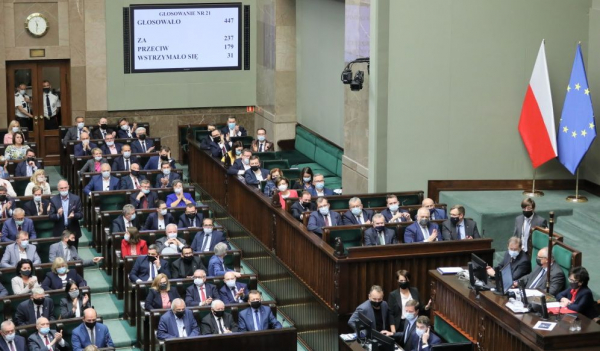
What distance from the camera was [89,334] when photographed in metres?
11.4

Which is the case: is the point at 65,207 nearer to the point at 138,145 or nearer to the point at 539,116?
the point at 138,145

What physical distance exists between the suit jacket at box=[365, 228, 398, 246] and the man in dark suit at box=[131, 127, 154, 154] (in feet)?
20.5

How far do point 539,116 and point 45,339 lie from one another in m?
7.37

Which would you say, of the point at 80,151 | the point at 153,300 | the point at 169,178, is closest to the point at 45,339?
the point at 153,300

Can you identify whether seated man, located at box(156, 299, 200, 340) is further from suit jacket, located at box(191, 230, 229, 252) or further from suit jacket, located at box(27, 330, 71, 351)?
suit jacket, located at box(191, 230, 229, 252)

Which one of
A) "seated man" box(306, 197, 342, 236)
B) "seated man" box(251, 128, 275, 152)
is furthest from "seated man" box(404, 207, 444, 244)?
"seated man" box(251, 128, 275, 152)

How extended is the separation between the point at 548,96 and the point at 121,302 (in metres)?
6.23

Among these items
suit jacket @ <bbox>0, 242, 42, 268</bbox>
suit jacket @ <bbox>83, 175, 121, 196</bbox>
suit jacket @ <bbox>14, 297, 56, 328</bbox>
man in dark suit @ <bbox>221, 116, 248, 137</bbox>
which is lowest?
suit jacket @ <bbox>14, 297, 56, 328</bbox>

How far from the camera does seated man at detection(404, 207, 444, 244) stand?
41.8ft

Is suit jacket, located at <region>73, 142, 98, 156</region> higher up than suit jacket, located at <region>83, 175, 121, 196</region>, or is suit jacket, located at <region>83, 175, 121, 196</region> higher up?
suit jacket, located at <region>73, 142, 98, 156</region>

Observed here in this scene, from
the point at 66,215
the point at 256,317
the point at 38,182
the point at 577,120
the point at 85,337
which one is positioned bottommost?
the point at 85,337

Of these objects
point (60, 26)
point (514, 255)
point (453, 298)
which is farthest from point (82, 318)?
point (60, 26)

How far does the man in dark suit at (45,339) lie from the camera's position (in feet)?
36.2

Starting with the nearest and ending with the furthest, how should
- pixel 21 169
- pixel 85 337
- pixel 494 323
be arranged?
pixel 494 323, pixel 85 337, pixel 21 169
